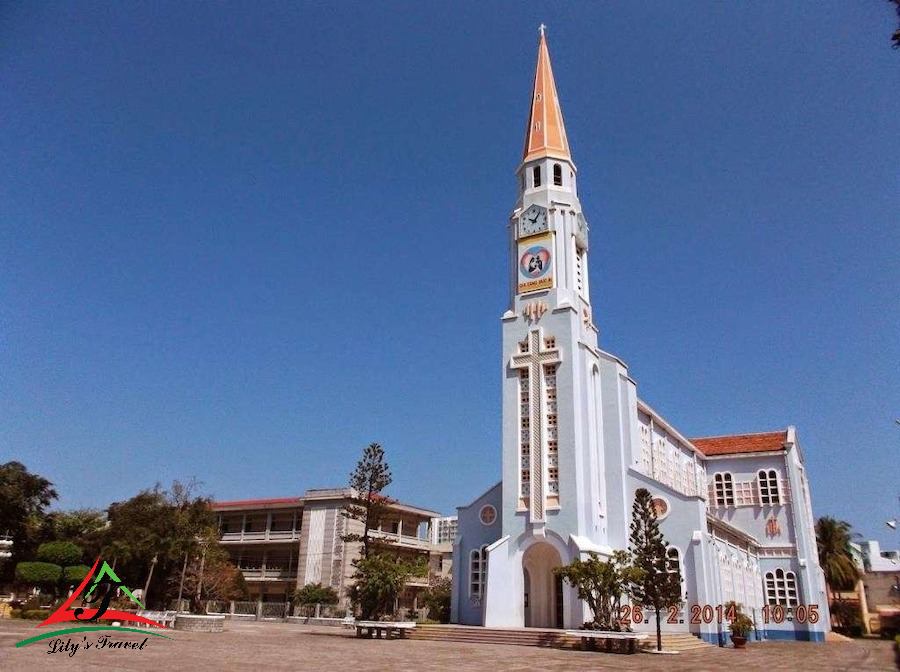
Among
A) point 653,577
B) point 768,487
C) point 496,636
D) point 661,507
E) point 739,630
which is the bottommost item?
point 496,636

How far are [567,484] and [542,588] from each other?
498cm

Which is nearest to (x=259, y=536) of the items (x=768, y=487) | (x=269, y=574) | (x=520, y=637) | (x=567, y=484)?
(x=269, y=574)

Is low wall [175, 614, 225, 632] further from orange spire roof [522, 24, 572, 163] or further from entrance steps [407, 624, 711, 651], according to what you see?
orange spire roof [522, 24, 572, 163]

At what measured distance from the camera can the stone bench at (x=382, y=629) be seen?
2542 cm

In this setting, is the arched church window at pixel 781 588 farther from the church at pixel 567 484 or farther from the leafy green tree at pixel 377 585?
the leafy green tree at pixel 377 585

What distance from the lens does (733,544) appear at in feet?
115

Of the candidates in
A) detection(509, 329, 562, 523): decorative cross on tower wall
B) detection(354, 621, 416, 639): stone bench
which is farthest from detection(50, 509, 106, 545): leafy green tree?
detection(509, 329, 562, 523): decorative cross on tower wall

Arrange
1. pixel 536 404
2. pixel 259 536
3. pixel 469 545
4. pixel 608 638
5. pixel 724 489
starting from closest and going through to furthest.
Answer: pixel 608 638
pixel 536 404
pixel 469 545
pixel 724 489
pixel 259 536

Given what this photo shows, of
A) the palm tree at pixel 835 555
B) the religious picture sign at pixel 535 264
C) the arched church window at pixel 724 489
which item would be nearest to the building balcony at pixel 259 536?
the religious picture sign at pixel 535 264

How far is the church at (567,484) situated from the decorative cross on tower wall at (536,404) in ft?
0.18

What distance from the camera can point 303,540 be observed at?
47.1 metres

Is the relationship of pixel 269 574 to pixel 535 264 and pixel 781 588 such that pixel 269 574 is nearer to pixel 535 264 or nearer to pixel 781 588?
pixel 535 264

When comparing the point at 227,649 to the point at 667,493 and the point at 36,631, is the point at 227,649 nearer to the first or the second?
the point at 36,631

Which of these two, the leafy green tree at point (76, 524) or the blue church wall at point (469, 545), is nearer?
the blue church wall at point (469, 545)
